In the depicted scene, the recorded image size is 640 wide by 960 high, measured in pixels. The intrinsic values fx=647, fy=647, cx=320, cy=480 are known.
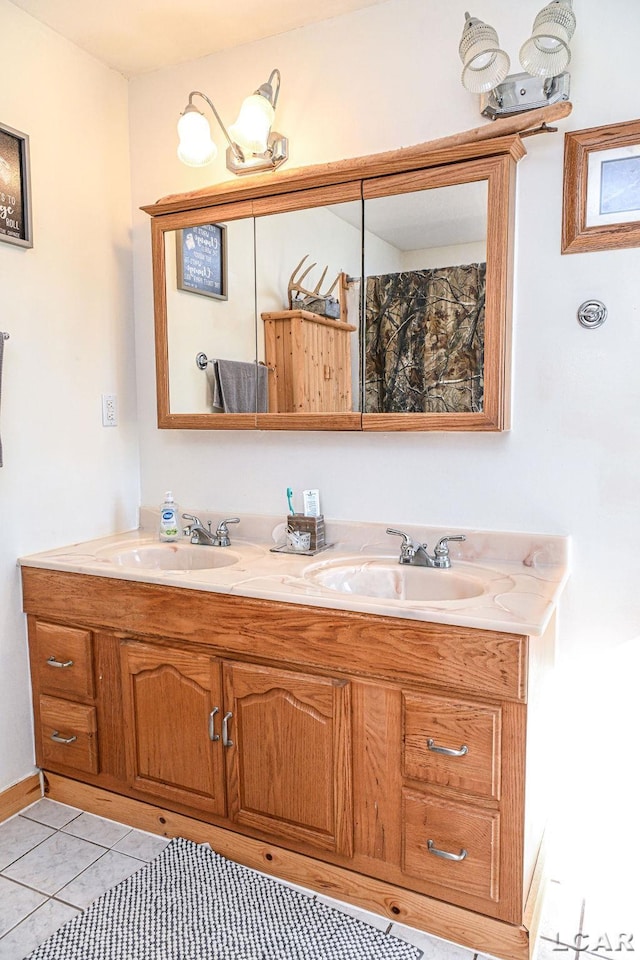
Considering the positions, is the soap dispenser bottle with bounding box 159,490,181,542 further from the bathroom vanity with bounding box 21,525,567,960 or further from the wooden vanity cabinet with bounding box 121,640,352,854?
the wooden vanity cabinet with bounding box 121,640,352,854

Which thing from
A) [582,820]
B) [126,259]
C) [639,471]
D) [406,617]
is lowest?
[582,820]

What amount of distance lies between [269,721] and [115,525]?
41.0 inches

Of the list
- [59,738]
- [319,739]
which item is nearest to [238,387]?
[319,739]

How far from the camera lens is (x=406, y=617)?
4.70 ft

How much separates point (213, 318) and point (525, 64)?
1.14m

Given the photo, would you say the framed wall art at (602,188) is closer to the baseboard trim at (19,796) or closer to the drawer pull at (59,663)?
the drawer pull at (59,663)

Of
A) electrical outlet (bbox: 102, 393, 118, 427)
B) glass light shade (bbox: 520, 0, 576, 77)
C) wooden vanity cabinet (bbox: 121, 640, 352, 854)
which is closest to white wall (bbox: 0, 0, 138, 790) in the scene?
electrical outlet (bbox: 102, 393, 118, 427)

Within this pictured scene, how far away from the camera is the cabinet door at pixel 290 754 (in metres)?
1.56

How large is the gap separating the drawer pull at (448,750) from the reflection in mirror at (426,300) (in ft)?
2.78

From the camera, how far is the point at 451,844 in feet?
4.72

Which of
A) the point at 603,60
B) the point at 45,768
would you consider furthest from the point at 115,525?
the point at 603,60

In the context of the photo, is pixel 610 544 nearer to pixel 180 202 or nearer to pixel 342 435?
pixel 342 435

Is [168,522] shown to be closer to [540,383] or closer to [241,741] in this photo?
[241,741]

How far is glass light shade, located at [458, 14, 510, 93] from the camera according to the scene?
5.25 feet
